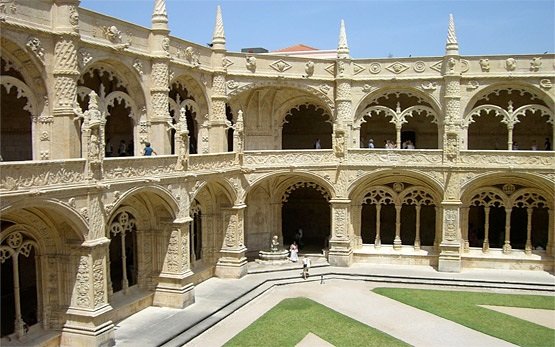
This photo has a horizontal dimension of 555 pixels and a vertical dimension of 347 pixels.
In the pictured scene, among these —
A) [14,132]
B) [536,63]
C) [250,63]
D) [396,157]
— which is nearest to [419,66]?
[396,157]

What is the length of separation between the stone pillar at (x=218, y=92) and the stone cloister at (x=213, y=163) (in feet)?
0.36

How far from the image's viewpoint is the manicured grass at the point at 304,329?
62.2 ft

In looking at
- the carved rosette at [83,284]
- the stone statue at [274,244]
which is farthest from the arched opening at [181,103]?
the carved rosette at [83,284]

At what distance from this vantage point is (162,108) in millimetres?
23141

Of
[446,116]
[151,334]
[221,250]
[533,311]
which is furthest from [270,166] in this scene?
[533,311]

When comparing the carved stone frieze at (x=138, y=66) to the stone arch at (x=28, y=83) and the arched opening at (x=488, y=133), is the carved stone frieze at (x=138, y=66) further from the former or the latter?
the arched opening at (x=488, y=133)

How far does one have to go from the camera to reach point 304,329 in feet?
66.6

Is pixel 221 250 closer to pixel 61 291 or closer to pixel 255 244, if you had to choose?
pixel 255 244

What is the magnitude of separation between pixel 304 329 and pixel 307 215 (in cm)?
1680

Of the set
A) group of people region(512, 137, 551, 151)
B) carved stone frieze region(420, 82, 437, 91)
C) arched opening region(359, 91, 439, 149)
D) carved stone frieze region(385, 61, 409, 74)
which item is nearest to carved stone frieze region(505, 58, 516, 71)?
carved stone frieze region(420, 82, 437, 91)

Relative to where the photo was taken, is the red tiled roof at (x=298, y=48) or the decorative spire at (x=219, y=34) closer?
the decorative spire at (x=219, y=34)

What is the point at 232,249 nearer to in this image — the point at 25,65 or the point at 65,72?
the point at 65,72

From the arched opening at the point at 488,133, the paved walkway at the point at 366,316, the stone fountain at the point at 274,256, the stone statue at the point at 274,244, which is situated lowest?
the paved walkway at the point at 366,316

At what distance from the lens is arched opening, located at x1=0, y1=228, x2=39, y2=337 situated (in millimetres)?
16578
